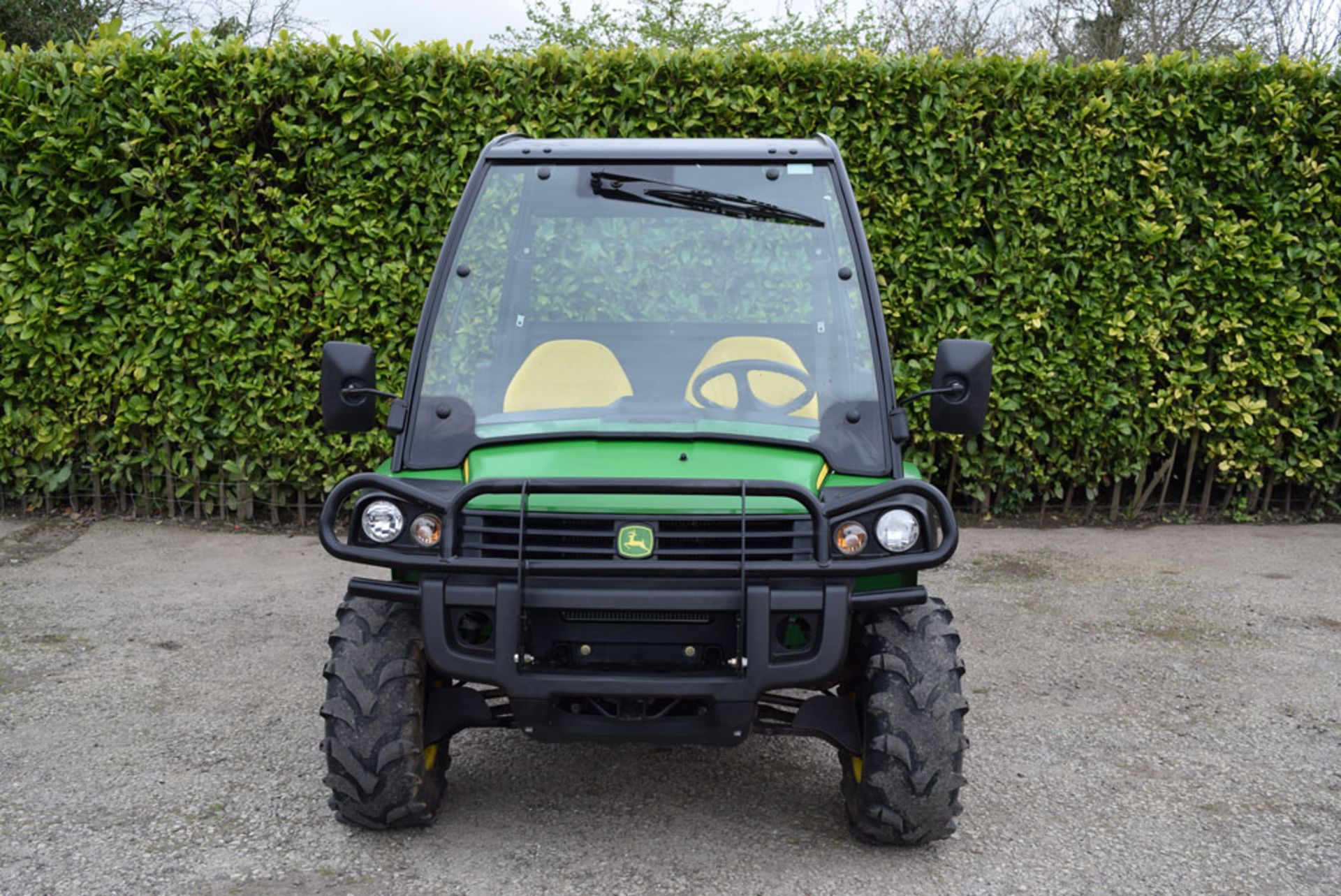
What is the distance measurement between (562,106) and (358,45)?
120 cm

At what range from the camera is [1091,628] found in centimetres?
592

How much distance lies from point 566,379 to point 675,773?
4.60 ft

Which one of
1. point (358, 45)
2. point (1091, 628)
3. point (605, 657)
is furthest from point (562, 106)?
point (605, 657)

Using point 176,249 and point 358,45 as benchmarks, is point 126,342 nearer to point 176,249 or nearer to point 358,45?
point 176,249

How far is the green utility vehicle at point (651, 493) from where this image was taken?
10.5ft

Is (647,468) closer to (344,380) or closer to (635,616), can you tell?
(635,616)

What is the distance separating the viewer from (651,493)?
3102 mm

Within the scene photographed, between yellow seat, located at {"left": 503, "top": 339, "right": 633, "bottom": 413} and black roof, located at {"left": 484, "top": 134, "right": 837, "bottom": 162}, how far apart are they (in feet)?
1.98

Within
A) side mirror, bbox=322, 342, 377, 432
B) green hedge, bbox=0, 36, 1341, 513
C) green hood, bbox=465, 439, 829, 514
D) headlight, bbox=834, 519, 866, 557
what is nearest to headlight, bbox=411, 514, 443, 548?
green hood, bbox=465, 439, 829, 514

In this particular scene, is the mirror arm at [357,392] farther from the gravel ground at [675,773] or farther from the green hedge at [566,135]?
the green hedge at [566,135]

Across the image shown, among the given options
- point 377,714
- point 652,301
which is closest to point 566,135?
point 652,301

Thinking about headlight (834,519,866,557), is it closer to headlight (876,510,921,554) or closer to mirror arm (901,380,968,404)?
headlight (876,510,921,554)

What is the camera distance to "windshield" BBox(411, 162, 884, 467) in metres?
3.69

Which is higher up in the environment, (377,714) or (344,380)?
(344,380)
